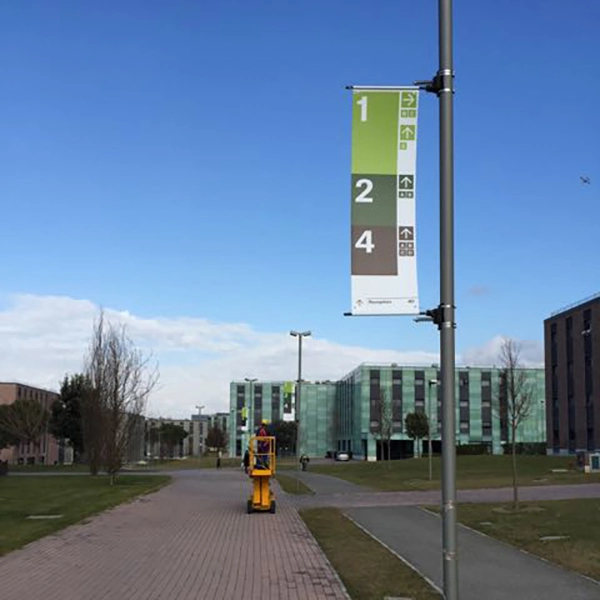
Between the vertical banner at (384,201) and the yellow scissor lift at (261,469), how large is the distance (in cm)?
1500

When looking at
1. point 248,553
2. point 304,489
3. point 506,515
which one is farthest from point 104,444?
point 248,553

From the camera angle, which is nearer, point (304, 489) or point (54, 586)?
point (54, 586)

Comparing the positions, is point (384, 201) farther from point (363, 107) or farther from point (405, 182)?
point (363, 107)

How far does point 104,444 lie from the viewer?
3922 cm

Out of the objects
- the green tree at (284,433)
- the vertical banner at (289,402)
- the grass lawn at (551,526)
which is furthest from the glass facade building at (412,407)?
the grass lawn at (551,526)

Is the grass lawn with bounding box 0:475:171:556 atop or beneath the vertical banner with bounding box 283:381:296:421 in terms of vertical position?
beneath

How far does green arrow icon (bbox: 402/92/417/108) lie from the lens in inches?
247

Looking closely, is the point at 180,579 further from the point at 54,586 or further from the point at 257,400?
the point at 257,400

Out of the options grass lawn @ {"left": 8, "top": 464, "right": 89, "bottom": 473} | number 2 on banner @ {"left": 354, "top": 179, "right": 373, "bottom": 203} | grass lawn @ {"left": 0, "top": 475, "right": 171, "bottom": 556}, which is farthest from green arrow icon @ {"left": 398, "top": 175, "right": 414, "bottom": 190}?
grass lawn @ {"left": 8, "top": 464, "right": 89, "bottom": 473}

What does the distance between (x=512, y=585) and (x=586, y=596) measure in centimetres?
113

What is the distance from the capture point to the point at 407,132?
6.33m

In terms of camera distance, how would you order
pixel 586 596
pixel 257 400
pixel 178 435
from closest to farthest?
1. pixel 586 596
2. pixel 178 435
3. pixel 257 400

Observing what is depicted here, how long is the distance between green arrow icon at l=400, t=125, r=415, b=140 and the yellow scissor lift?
15.3 metres

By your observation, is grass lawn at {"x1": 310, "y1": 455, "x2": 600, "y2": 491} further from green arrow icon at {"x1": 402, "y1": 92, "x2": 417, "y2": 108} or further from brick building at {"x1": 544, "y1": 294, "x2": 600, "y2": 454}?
green arrow icon at {"x1": 402, "y1": 92, "x2": 417, "y2": 108}
